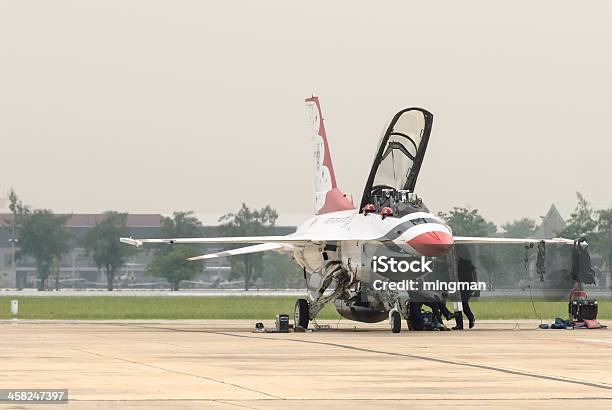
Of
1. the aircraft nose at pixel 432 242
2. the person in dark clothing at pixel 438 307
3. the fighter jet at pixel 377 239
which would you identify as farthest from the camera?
the person in dark clothing at pixel 438 307

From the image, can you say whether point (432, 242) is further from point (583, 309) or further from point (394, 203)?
point (583, 309)

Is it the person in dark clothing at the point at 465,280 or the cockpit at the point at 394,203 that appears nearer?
the cockpit at the point at 394,203

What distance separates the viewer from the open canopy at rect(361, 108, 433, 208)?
38.0 m

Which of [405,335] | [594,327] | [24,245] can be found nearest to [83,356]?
[405,335]

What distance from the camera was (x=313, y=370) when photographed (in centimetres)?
2247

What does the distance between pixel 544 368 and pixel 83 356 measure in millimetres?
8618

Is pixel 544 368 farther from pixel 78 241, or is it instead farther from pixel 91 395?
pixel 78 241

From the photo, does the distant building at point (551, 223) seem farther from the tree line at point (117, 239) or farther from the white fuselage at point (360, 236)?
the white fuselage at point (360, 236)

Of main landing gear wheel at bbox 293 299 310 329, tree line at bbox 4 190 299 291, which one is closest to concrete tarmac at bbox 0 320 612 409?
main landing gear wheel at bbox 293 299 310 329

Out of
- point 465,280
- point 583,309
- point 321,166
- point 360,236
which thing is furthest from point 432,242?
point 321,166

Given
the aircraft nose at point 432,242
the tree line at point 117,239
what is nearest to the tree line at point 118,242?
the tree line at point 117,239

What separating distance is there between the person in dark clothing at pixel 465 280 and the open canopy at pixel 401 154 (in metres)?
4.44

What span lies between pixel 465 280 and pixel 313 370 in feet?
64.3

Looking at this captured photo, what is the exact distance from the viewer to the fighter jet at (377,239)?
3603cm
